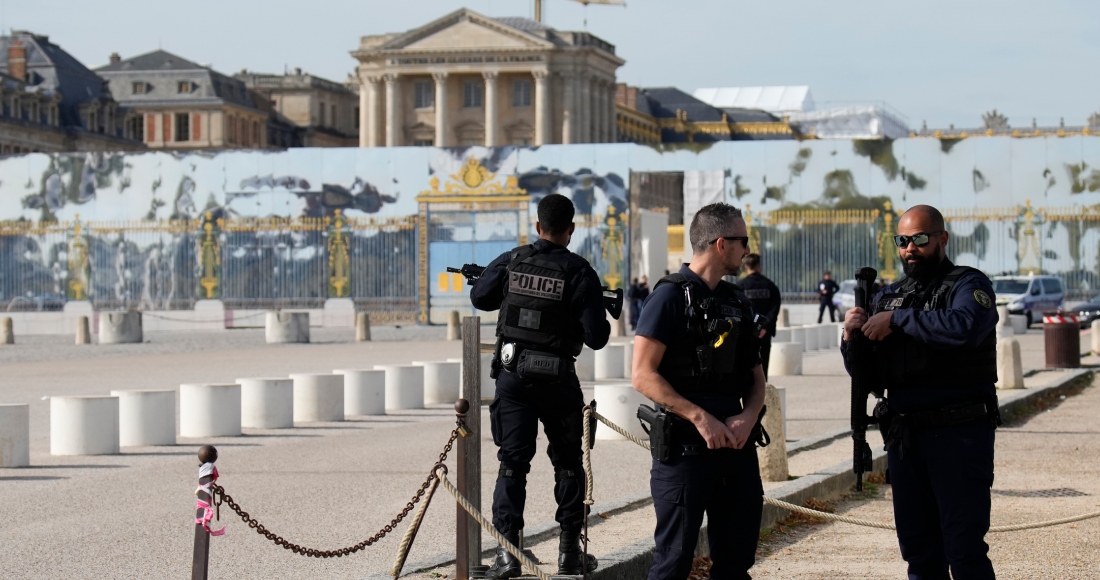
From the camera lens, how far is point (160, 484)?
11.6 metres

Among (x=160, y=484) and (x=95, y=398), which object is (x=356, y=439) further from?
(x=160, y=484)

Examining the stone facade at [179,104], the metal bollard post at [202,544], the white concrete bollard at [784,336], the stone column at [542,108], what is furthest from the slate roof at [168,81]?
the metal bollard post at [202,544]

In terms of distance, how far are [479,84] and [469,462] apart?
108819mm

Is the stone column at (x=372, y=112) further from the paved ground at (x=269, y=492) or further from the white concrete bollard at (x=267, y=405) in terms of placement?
the white concrete bollard at (x=267, y=405)

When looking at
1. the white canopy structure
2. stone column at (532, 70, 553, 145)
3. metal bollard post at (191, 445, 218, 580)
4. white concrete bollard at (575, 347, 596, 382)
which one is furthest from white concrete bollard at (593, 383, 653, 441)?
the white canopy structure

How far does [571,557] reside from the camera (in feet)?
24.4

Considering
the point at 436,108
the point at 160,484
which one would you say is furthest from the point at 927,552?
the point at 436,108

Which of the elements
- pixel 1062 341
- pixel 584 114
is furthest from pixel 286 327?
pixel 584 114

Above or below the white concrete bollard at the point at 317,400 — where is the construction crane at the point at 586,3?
above

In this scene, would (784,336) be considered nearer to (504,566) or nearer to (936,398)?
(504,566)

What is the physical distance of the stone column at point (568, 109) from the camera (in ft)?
368

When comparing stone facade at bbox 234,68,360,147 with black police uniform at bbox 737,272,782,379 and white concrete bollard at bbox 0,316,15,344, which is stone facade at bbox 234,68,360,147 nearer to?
white concrete bollard at bbox 0,316,15,344

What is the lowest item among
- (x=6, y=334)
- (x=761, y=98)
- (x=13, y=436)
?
(x=6, y=334)

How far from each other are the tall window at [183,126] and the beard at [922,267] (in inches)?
4661
